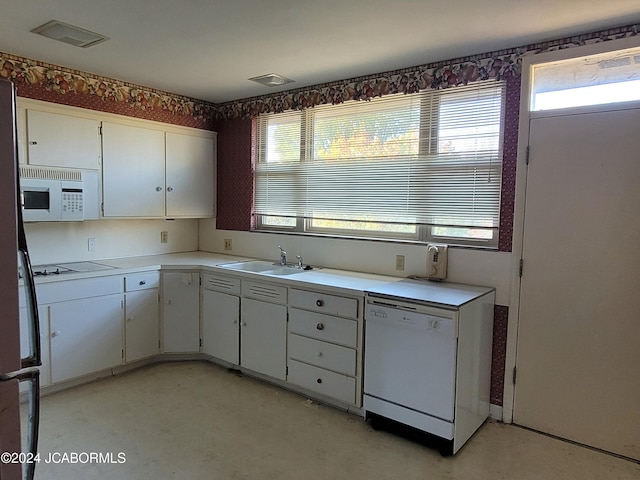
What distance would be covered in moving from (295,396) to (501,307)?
159 centimetres

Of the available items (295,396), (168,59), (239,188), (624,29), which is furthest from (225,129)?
(624,29)

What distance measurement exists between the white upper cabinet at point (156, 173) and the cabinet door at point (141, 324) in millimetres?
743

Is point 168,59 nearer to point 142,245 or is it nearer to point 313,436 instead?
point 142,245

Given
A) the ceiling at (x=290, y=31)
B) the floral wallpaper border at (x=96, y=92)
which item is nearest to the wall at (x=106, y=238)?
the floral wallpaper border at (x=96, y=92)

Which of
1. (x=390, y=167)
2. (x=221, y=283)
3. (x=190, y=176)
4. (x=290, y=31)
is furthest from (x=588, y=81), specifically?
(x=190, y=176)

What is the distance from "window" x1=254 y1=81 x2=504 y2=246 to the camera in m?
3.00

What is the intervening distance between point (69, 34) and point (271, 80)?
57.1 inches

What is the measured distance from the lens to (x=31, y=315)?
1.22 metres

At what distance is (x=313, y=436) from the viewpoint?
2715 mm

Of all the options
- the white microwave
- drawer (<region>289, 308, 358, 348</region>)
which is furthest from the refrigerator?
the white microwave

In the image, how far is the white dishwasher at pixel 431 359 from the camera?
2.47 meters

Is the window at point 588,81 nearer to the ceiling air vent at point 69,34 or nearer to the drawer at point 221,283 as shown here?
the drawer at point 221,283

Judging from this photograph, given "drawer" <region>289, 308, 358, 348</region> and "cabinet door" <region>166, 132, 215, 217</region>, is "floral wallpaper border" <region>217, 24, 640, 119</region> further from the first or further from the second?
"drawer" <region>289, 308, 358, 348</region>

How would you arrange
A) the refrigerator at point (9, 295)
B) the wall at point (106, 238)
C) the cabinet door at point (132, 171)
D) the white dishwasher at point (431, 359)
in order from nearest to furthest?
the refrigerator at point (9, 295), the white dishwasher at point (431, 359), the wall at point (106, 238), the cabinet door at point (132, 171)
